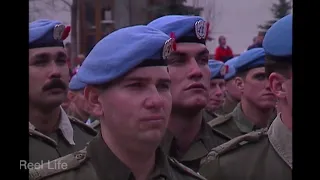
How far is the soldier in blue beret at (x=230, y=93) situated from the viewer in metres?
3.24

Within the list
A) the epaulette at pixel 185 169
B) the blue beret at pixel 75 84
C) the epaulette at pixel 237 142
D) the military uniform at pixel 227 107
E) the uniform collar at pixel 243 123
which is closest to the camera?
the blue beret at pixel 75 84

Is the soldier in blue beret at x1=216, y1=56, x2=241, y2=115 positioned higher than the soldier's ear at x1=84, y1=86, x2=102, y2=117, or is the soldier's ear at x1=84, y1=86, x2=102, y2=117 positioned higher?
the soldier's ear at x1=84, y1=86, x2=102, y2=117

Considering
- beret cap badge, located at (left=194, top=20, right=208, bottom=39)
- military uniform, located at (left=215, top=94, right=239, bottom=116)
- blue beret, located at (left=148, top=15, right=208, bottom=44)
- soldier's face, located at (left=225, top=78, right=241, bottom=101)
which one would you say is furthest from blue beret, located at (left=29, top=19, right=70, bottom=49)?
military uniform, located at (left=215, top=94, right=239, bottom=116)

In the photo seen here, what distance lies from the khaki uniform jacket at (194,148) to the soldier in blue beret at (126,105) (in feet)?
1.35

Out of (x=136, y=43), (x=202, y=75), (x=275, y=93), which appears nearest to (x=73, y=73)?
(x=136, y=43)

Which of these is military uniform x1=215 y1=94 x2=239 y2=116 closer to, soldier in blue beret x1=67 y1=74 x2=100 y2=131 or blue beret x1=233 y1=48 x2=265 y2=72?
blue beret x1=233 y1=48 x2=265 y2=72

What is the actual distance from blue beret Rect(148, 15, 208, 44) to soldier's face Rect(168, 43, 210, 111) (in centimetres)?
3

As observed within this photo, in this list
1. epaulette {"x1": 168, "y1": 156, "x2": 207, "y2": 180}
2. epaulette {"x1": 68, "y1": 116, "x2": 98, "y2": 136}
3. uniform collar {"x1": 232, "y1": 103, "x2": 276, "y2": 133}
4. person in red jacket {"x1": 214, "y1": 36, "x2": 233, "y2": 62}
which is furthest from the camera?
uniform collar {"x1": 232, "y1": 103, "x2": 276, "y2": 133}

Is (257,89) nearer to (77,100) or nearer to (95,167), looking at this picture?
(77,100)

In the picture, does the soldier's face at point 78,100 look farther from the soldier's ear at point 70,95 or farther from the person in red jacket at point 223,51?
the person in red jacket at point 223,51

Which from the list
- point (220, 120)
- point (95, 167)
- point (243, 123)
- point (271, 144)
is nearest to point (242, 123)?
point (243, 123)

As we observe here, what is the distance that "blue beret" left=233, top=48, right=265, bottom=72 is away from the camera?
107 inches

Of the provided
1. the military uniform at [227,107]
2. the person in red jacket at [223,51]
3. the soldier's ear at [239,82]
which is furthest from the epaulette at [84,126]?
the military uniform at [227,107]
